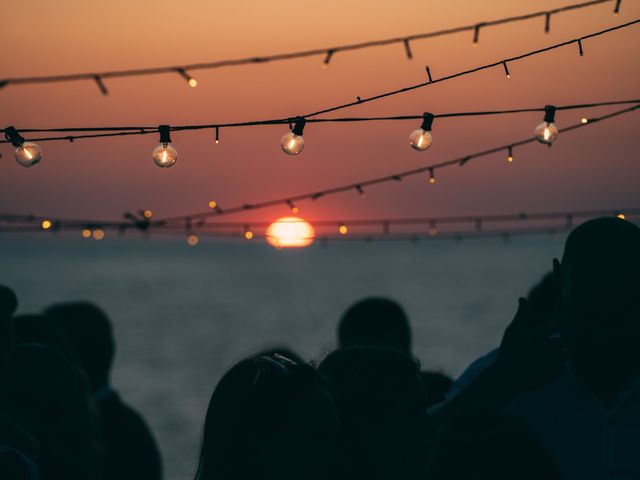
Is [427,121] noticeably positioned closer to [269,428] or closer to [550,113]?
[550,113]

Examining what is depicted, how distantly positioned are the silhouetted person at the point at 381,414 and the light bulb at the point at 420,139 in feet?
4.97

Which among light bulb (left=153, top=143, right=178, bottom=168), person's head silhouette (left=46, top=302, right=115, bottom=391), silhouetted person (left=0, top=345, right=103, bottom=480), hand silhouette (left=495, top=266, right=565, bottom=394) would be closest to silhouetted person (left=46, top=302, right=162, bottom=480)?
person's head silhouette (left=46, top=302, right=115, bottom=391)

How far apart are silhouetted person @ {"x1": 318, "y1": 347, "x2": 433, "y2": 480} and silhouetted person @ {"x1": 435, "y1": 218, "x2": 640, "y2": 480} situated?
0.70 ft

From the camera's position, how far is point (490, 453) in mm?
2447

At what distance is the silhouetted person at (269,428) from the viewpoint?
2.79 m

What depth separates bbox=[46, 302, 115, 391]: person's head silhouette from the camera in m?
6.16

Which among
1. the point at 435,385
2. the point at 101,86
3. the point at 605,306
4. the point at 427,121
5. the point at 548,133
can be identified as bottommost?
the point at 435,385

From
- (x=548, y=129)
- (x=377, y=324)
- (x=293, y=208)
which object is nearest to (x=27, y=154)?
(x=377, y=324)

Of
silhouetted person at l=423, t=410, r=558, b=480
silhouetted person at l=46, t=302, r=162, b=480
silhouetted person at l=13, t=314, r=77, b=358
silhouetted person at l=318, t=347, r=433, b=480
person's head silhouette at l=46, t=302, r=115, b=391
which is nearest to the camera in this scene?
silhouetted person at l=423, t=410, r=558, b=480

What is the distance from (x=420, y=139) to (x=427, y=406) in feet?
5.22

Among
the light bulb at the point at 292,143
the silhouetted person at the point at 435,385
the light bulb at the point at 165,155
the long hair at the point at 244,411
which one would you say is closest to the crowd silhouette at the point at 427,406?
the long hair at the point at 244,411

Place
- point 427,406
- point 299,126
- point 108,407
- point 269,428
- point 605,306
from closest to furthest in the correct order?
point 269,428
point 605,306
point 427,406
point 299,126
point 108,407

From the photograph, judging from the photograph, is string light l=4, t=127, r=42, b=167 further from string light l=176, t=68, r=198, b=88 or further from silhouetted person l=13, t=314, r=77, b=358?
silhouetted person l=13, t=314, r=77, b=358

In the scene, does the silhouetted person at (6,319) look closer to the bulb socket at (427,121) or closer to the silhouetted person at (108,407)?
the silhouetted person at (108,407)
